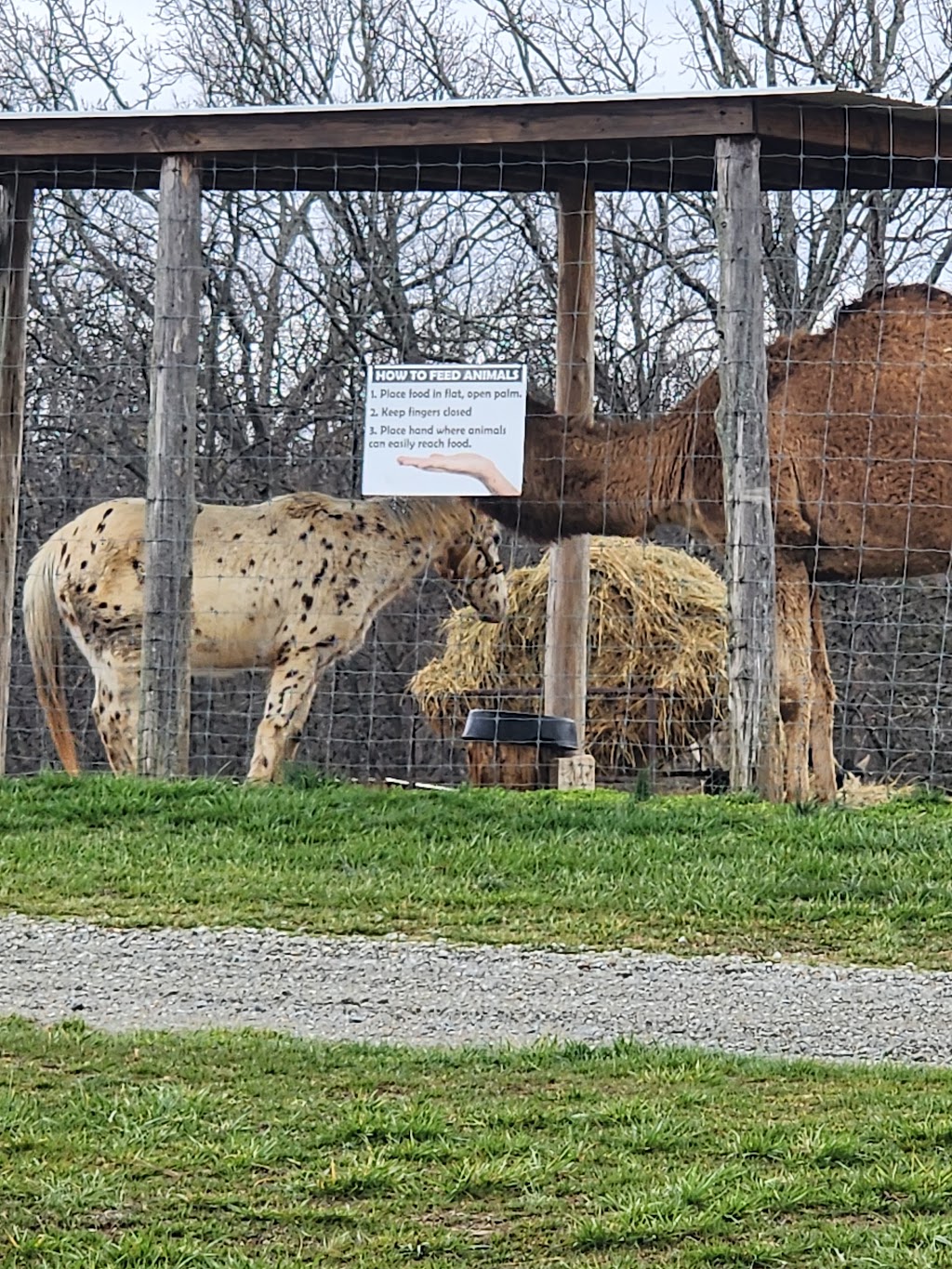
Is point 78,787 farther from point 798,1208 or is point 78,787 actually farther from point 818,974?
point 798,1208

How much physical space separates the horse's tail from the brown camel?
9.09 feet

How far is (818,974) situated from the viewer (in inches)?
278

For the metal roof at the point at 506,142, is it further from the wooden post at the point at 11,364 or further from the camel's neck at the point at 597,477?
the camel's neck at the point at 597,477

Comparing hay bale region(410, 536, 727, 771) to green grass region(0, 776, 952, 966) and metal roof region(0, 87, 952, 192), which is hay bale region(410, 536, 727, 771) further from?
green grass region(0, 776, 952, 966)

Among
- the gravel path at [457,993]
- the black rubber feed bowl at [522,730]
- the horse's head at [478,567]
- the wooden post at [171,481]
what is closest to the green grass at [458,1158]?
the gravel path at [457,993]

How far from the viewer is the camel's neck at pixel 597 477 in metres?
12.7

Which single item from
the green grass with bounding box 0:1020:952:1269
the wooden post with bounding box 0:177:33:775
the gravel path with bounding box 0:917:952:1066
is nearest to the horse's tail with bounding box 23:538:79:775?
the wooden post with bounding box 0:177:33:775

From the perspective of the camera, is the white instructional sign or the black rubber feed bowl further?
the black rubber feed bowl

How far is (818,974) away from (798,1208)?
2568 mm

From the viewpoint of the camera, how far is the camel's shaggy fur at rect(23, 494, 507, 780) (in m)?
12.5

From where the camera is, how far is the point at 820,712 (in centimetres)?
1234

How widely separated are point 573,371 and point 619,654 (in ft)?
9.70

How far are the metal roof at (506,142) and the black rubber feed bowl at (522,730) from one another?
3219 millimetres

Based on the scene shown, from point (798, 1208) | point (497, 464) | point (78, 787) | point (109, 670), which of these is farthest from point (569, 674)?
point (798, 1208)
